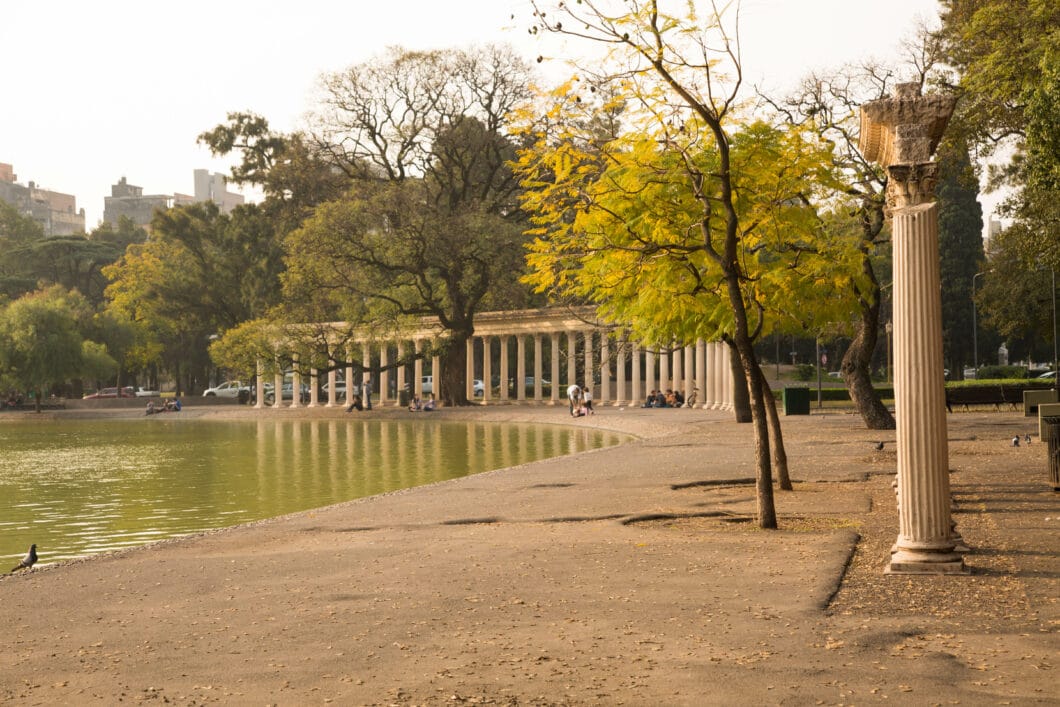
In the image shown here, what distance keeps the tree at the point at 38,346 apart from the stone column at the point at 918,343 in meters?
75.6

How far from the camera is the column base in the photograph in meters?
11.3

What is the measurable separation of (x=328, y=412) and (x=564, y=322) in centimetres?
1508

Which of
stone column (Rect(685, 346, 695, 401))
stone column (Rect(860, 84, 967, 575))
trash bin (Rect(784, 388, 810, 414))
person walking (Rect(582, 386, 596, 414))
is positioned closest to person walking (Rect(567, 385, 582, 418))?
person walking (Rect(582, 386, 596, 414))

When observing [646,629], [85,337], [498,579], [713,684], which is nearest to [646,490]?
[498,579]

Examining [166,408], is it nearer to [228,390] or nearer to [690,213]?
[228,390]

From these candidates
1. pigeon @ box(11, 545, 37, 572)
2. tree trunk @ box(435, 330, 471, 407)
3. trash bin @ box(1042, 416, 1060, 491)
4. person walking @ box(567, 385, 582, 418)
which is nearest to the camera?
pigeon @ box(11, 545, 37, 572)

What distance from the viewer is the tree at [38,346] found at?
78875mm

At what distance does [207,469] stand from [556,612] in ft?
78.4

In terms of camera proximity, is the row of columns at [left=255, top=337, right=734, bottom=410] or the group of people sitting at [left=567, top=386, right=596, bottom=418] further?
the row of columns at [left=255, top=337, right=734, bottom=410]

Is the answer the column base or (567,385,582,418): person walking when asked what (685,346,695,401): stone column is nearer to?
(567,385,582,418): person walking

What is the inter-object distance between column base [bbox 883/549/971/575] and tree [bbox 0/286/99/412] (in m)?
75.7

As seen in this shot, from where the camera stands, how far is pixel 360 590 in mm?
11367

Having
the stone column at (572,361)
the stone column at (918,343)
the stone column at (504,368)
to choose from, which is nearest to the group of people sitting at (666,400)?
the stone column at (572,361)

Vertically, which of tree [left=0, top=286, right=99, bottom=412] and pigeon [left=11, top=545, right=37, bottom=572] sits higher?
tree [left=0, top=286, right=99, bottom=412]
